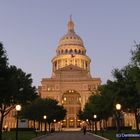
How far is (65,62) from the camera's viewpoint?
19312 cm

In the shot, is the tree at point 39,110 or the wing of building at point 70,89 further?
the wing of building at point 70,89

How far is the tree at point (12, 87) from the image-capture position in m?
35.5

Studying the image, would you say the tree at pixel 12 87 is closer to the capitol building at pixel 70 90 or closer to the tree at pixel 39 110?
the tree at pixel 39 110

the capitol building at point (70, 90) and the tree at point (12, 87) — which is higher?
the capitol building at point (70, 90)

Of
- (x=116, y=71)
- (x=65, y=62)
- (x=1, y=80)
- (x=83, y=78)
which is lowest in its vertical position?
(x=1, y=80)

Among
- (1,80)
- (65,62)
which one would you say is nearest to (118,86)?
(1,80)

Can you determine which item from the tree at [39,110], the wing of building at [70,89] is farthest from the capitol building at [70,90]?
the tree at [39,110]

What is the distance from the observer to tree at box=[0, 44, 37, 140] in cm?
3553

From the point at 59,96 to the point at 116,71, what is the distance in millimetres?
104560

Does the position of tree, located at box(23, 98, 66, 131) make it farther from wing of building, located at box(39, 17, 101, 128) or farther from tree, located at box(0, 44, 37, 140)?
wing of building, located at box(39, 17, 101, 128)

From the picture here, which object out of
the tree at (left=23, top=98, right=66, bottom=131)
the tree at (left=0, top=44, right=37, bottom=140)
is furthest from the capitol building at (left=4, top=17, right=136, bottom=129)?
the tree at (left=0, top=44, right=37, bottom=140)

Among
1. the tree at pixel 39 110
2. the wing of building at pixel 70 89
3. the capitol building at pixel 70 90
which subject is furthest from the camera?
the wing of building at pixel 70 89

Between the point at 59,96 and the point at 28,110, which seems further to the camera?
the point at 59,96

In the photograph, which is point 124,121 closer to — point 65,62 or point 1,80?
point 65,62
